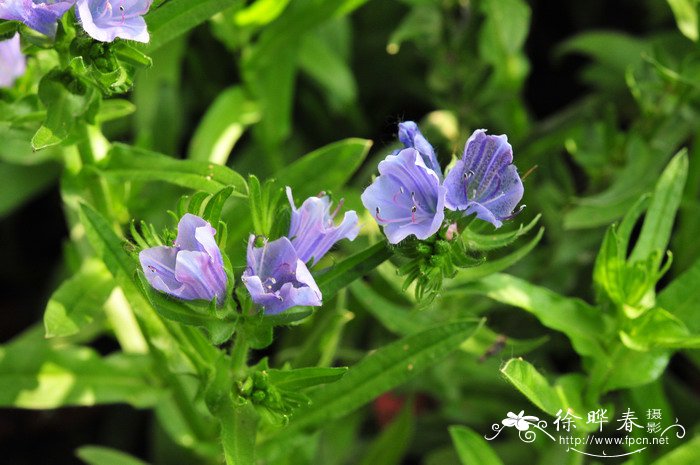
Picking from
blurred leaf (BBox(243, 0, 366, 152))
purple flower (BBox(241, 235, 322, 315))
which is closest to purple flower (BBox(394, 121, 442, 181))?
purple flower (BBox(241, 235, 322, 315))

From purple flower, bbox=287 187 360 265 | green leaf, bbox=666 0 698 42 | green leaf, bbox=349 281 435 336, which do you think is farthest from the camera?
green leaf, bbox=666 0 698 42

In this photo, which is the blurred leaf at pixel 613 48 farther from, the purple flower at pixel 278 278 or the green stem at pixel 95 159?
the purple flower at pixel 278 278

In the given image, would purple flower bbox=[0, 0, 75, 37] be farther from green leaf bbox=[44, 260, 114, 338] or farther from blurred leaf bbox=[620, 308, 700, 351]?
blurred leaf bbox=[620, 308, 700, 351]

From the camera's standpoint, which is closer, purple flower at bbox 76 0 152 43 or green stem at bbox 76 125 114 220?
purple flower at bbox 76 0 152 43

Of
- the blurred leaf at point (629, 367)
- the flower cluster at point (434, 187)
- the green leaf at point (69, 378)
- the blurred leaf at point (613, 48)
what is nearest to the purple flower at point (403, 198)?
the flower cluster at point (434, 187)

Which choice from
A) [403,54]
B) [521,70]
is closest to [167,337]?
[521,70]

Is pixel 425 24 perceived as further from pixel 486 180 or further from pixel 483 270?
pixel 486 180

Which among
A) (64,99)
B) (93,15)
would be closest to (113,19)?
(93,15)
